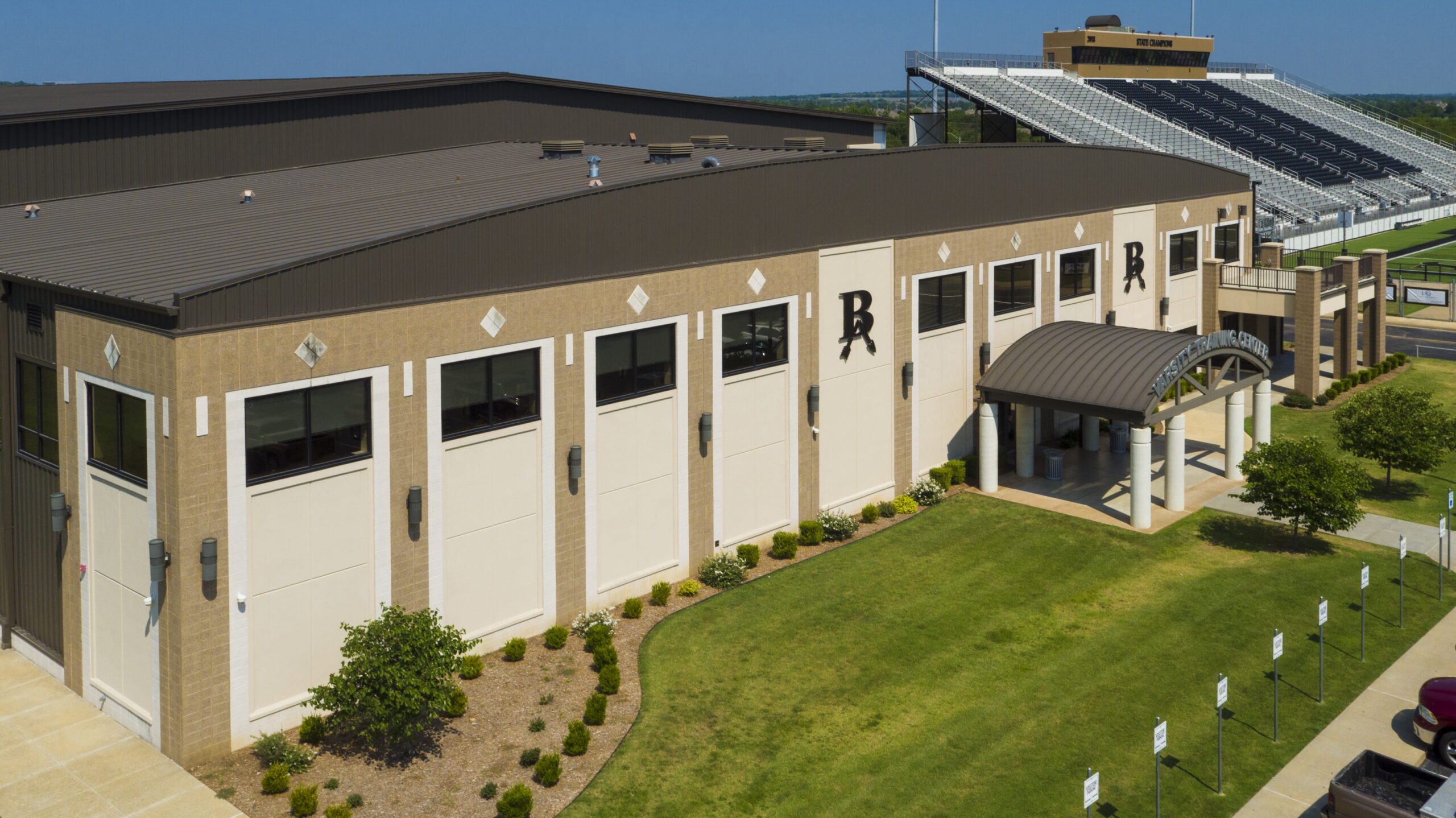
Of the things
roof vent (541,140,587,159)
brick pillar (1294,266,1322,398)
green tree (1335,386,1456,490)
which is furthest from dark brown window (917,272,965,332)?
brick pillar (1294,266,1322,398)

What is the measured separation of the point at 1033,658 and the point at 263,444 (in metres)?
14.8

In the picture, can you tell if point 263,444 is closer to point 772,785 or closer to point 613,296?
point 613,296

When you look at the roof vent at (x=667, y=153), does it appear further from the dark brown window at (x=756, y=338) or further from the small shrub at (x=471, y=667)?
the small shrub at (x=471, y=667)

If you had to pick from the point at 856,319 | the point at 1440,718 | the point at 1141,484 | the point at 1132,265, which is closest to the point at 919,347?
the point at 856,319

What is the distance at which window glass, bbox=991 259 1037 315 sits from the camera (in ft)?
120

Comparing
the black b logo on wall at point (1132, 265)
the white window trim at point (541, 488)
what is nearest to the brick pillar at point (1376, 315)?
the black b logo on wall at point (1132, 265)

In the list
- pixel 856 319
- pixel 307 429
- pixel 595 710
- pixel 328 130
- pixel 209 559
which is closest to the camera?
pixel 209 559

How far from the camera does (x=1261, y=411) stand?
36031mm

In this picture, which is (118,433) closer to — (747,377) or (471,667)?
(471,667)

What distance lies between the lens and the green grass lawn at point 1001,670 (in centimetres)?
1975

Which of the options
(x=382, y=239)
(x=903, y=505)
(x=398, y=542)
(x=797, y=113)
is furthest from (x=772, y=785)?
(x=797, y=113)

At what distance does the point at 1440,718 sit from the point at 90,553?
23218 millimetres

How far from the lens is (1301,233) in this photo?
82.3 meters

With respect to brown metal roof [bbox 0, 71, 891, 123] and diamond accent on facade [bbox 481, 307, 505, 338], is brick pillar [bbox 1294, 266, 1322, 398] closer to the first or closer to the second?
brown metal roof [bbox 0, 71, 891, 123]
